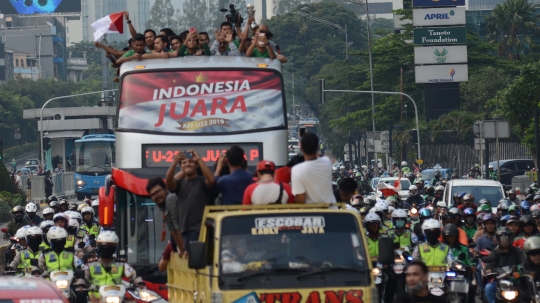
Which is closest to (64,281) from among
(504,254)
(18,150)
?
(504,254)

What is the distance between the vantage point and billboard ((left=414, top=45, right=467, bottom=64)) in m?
61.1

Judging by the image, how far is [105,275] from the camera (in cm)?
1265

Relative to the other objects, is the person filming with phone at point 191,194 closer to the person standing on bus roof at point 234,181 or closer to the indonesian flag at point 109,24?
the person standing on bus roof at point 234,181

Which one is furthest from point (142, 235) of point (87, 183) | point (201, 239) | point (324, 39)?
point (324, 39)

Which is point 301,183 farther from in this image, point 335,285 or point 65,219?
point 65,219

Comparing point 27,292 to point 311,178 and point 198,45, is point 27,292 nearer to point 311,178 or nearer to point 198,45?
point 311,178

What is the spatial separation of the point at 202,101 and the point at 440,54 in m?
46.6

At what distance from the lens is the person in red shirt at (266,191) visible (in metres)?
10.3

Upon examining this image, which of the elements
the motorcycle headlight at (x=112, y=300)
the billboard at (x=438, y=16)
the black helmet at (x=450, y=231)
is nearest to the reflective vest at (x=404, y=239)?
the black helmet at (x=450, y=231)

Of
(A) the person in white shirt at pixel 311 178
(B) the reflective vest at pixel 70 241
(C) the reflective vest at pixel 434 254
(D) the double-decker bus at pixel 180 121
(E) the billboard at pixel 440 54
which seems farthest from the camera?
(E) the billboard at pixel 440 54

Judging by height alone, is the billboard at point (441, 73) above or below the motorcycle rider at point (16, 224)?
above

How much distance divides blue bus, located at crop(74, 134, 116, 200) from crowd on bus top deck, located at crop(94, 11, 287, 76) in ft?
105

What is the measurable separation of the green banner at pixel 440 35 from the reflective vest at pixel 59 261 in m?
48.2

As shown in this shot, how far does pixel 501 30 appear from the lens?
7188 centimetres
